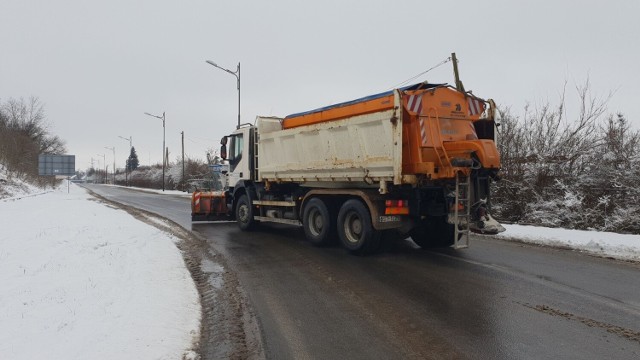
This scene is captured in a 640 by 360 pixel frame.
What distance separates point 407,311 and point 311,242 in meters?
4.98

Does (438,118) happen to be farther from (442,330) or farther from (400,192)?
(442,330)

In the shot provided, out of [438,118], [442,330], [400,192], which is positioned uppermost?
[438,118]

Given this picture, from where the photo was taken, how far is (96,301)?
514 centimetres

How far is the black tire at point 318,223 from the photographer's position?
942 cm

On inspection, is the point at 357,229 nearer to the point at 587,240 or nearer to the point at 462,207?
the point at 462,207

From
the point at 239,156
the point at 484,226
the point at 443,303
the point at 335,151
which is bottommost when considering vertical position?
the point at 443,303

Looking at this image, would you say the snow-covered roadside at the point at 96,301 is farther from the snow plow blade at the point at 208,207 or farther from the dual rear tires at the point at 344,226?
the snow plow blade at the point at 208,207

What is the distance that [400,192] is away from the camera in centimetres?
841

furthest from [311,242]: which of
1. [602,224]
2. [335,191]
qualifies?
[602,224]

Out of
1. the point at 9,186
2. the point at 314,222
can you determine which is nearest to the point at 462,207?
the point at 314,222

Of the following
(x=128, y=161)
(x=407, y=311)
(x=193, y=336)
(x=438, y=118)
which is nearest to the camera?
(x=193, y=336)

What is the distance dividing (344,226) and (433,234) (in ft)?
6.36

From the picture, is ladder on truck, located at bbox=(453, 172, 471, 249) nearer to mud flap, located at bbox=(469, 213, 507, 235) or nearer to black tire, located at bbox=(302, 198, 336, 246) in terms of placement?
→ mud flap, located at bbox=(469, 213, 507, 235)

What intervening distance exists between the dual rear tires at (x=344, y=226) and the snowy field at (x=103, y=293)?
2.89 m
